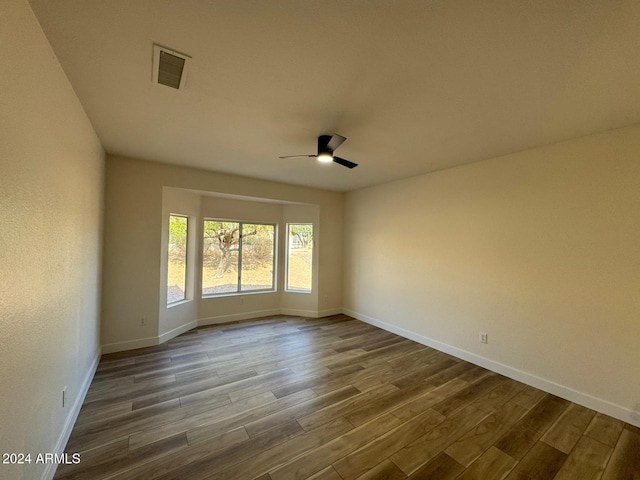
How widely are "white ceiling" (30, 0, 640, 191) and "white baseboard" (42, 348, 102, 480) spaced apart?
2.56 metres

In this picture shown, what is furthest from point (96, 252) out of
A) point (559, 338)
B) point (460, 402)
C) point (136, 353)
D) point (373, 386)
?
point (559, 338)

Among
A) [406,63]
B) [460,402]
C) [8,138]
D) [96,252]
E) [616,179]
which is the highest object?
[406,63]

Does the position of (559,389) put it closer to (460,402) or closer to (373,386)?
(460,402)

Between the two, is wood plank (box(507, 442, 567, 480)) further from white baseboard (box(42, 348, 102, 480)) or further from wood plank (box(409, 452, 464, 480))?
white baseboard (box(42, 348, 102, 480))

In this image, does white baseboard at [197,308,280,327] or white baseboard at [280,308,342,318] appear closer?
white baseboard at [197,308,280,327]

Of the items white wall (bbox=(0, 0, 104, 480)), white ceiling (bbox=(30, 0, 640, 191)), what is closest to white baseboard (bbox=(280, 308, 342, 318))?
white wall (bbox=(0, 0, 104, 480))

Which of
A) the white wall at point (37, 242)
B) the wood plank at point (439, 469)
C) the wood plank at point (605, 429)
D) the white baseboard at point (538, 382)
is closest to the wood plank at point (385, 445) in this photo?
the wood plank at point (439, 469)

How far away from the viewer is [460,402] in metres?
2.50

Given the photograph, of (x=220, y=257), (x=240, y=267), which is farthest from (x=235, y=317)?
(x=220, y=257)

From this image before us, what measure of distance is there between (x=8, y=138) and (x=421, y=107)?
2516mm

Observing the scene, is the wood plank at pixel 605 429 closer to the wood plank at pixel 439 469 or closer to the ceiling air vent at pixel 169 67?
the wood plank at pixel 439 469

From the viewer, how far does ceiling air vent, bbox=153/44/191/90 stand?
5.00ft

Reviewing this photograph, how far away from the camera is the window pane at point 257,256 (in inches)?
203

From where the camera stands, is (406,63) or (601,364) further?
(601,364)
